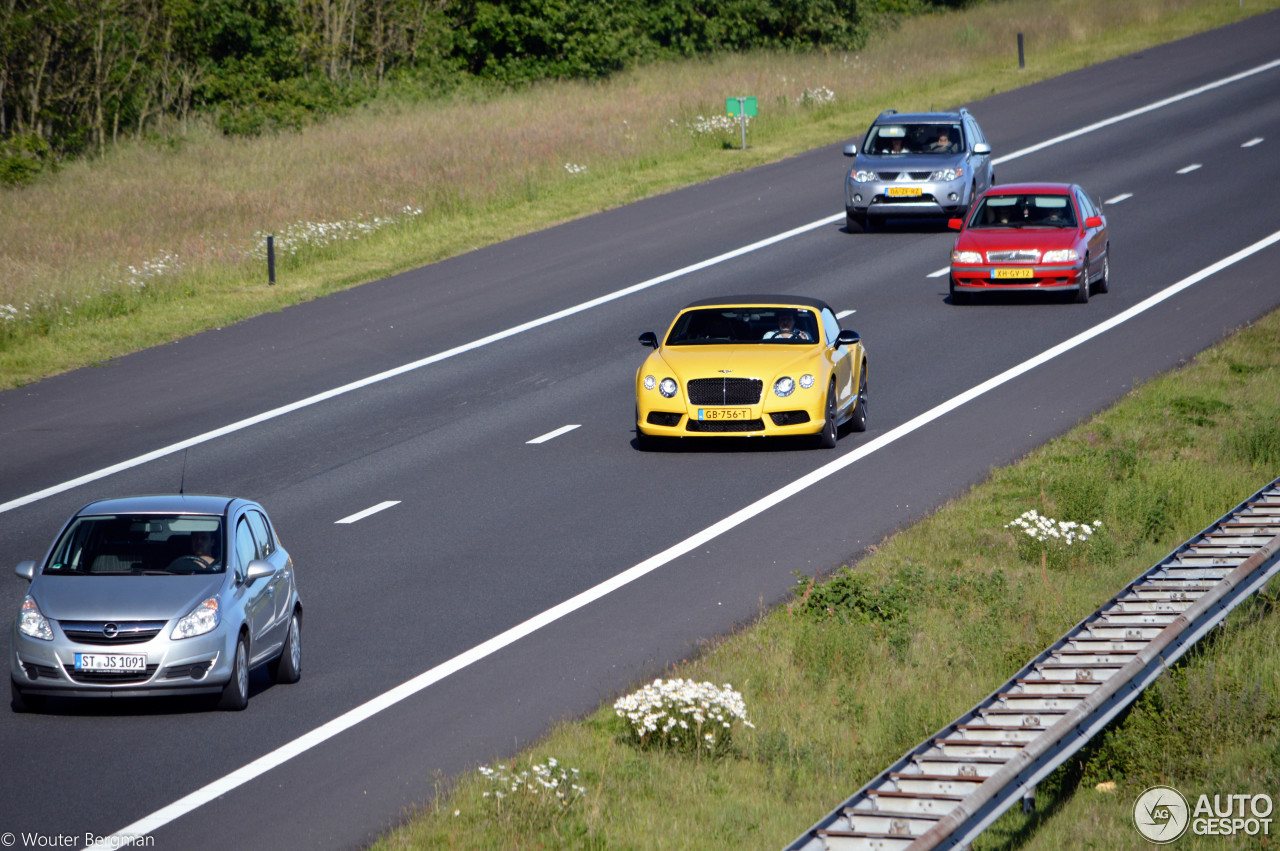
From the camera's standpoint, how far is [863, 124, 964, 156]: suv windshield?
33.1 m

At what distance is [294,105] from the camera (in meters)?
53.6

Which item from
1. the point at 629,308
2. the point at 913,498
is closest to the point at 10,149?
the point at 629,308

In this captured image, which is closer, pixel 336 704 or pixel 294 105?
pixel 336 704

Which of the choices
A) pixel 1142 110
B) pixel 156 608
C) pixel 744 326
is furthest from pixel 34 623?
pixel 1142 110

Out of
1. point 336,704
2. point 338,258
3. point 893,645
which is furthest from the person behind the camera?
point 338,258

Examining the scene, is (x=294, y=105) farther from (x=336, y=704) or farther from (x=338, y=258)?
(x=336, y=704)

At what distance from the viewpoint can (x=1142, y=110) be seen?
147 feet

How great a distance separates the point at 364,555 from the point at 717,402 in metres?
5.01

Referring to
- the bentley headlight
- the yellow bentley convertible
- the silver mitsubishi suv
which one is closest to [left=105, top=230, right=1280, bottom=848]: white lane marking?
the yellow bentley convertible

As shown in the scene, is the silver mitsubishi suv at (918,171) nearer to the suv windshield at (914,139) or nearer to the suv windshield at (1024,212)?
the suv windshield at (914,139)

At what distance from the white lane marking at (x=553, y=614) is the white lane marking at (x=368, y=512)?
3.56 meters

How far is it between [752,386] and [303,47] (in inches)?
1723

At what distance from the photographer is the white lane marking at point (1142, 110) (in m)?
40.0

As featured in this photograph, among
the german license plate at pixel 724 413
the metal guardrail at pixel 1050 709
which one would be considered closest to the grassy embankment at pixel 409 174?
the german license plate at pixel 724 413
